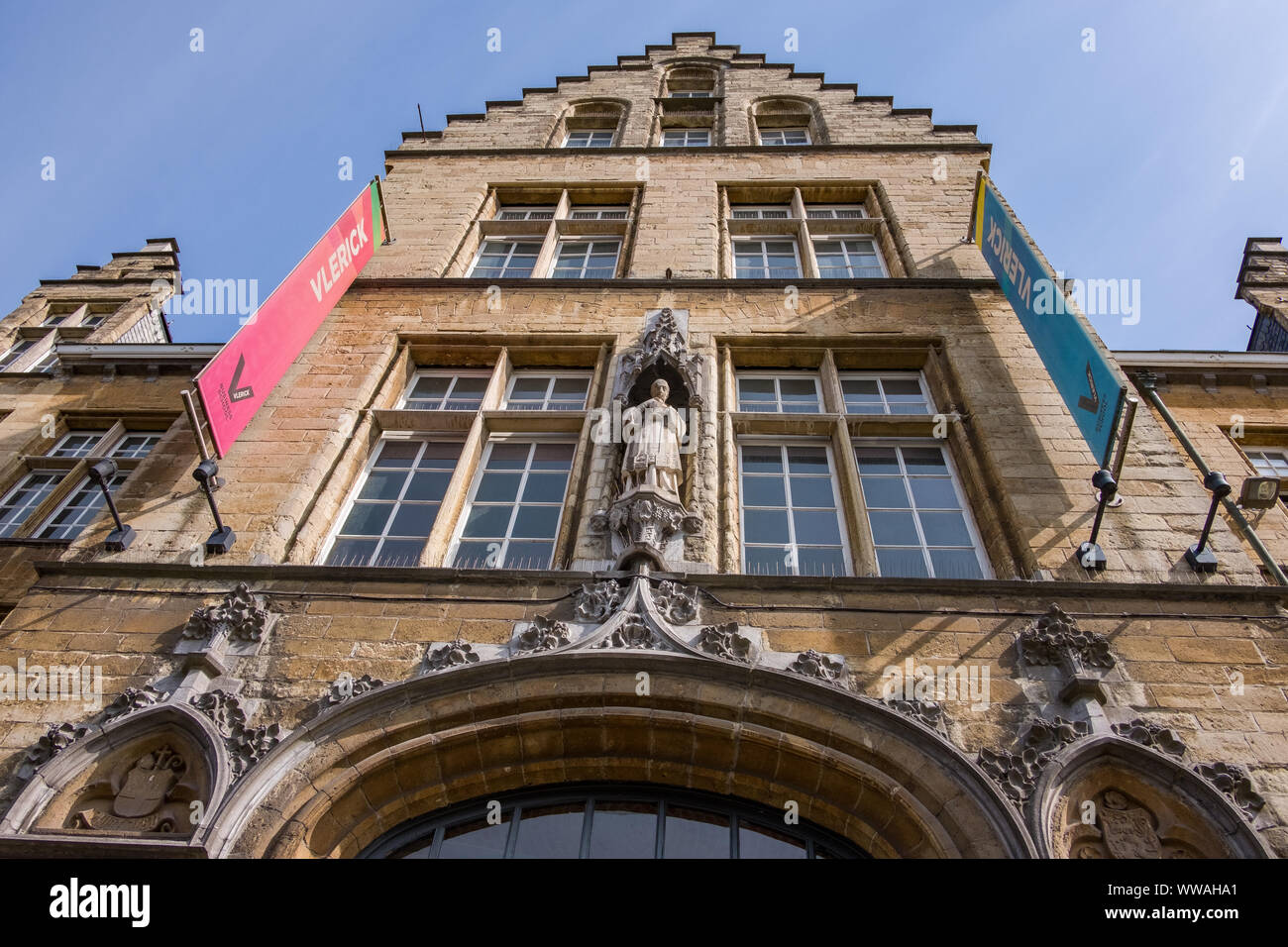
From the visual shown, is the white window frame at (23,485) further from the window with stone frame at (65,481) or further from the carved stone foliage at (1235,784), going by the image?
the carved stone foliage at (1235,784)

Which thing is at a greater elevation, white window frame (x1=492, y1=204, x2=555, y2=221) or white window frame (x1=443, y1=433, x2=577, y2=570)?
white window frame (x1=492, y1=204, x2=555, y2=221)

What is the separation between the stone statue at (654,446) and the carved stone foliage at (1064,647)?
109 inches

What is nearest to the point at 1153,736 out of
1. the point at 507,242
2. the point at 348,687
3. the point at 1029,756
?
the point at 1029,756

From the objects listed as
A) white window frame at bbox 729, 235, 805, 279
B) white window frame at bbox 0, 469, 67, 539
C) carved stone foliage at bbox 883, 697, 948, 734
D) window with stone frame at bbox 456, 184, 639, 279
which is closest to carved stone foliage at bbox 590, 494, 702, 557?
carved stone foliage at bbox 883, 697, 948, 734

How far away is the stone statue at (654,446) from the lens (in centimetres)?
732

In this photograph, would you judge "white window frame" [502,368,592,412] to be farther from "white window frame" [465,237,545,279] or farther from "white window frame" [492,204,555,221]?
"white window frame" [492,204,555,221]

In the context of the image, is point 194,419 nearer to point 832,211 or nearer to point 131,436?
point 131,436

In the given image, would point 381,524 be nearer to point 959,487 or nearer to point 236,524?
point 236,524

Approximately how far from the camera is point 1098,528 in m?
6.96

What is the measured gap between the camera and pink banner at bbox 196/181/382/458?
786cm

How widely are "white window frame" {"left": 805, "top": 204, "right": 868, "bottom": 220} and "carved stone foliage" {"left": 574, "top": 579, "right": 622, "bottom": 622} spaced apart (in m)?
8.97
